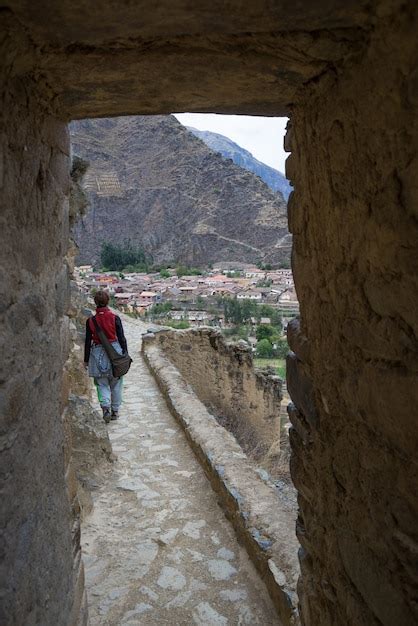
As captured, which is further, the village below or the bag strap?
the village below

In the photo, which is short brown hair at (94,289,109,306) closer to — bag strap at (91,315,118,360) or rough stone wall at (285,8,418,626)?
bag strap at (91,315,118,360)

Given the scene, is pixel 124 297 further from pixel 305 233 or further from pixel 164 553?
pixel 305 233

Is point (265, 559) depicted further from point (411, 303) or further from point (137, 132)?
point (137, 132)

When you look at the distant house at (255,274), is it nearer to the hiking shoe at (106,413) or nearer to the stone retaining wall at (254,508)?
the hiking shoe at (106,413)

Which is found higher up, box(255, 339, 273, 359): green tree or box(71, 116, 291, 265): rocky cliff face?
box(71, 116, 291, 265): rocky cliff face

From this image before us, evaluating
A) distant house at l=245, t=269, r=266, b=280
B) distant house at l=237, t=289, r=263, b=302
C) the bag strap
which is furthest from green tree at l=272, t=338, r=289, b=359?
distant house at l=245, t=269, r=266, b=280

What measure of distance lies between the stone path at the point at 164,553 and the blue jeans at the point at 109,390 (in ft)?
2.25

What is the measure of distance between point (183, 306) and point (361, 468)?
28164 millimetres

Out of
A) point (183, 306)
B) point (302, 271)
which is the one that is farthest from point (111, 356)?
point (183, 306)

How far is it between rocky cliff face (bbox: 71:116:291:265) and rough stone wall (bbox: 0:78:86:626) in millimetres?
51483

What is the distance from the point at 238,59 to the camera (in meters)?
1.31

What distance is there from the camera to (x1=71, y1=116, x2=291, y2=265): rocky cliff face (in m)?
56.4

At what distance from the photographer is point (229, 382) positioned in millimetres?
9820

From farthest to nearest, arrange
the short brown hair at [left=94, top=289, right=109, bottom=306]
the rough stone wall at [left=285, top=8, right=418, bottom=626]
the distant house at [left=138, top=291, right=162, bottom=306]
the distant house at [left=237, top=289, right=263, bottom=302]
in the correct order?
the distant house at [left=237, top=289, right=263, bottom=302] < the distant house at [left=138, top=291, right=162, bottom=306] < the short brown hair at [left=94, top=289, right=109, bottom=306] < the rough stone wall at [left=285, top=8, right=418, bottom=626]
